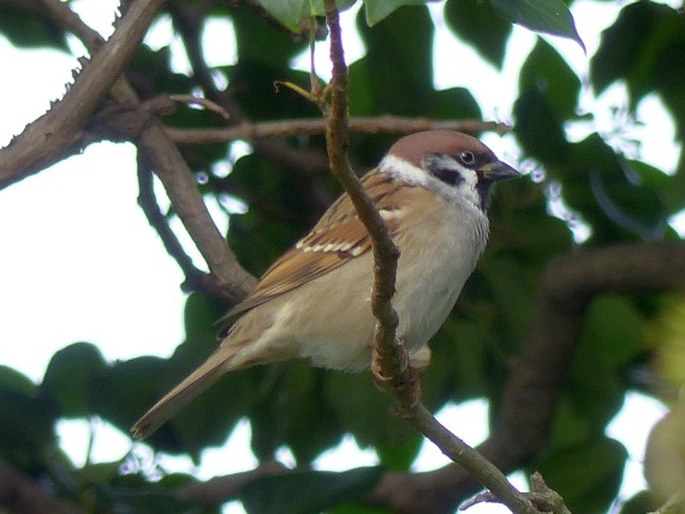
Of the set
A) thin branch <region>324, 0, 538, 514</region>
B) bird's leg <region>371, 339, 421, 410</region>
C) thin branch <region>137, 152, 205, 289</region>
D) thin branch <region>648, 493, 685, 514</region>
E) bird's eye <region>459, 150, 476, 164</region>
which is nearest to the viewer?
thin branch <region>648, 493, 685, 514</region>

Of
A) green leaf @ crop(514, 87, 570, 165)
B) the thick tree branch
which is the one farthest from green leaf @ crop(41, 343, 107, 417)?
green leaf @ crop(514, 87, 570, 165)

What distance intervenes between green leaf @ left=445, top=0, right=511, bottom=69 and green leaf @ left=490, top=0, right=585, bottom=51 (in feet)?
2.58

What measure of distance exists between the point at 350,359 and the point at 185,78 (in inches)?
33.6

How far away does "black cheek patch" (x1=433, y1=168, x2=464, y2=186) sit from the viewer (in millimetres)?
2650

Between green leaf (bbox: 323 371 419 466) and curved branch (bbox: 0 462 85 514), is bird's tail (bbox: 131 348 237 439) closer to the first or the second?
curved branch (bbox: 0 462 85 514)

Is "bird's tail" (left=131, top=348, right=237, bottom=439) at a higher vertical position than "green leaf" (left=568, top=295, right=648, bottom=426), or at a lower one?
lower

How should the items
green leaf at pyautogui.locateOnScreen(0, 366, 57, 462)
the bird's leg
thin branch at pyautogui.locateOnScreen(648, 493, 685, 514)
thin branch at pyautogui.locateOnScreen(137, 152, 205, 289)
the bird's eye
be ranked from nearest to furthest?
thin branch at pyautogui.locateOnScreen(648, 493, 685, 514), the bird's leg, green leaf at pyautogui.locateOnScreen(0, 366, 57, 462), thin branch at pyautogui.locateOnScreen(137, 152, 205, 289), the bird's eye

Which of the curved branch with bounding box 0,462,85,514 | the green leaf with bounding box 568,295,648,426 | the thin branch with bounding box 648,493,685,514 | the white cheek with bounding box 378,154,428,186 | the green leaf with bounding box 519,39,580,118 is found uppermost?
the green leaf with bounding box 519,39,580,118

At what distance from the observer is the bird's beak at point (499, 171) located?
257 cm

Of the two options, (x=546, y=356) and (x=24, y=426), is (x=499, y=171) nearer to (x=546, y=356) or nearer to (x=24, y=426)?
(x=546, y=356)

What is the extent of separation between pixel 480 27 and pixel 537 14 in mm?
811

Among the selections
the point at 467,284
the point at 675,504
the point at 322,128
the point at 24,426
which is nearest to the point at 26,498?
the point at 24,426

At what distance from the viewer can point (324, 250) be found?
2465 millimetres

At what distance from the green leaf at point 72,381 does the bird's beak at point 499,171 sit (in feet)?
3.03
